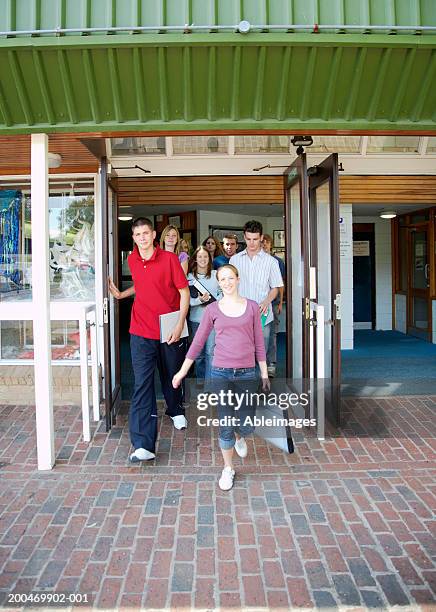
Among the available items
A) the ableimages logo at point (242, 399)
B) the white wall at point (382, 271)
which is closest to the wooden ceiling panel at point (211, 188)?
the ableimages logo at point (242, 399)

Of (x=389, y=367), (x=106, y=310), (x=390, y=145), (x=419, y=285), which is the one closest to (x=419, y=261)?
(x=419, y=285)

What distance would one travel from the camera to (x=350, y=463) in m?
4.11

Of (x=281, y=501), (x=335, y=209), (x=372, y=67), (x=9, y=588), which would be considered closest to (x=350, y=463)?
(x=281, y=501)

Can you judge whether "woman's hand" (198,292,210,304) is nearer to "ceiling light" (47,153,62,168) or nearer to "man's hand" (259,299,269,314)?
"man's hand" (259,299,269,314)

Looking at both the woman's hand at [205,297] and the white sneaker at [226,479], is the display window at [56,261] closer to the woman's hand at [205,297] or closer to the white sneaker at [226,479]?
the woman's hand at [205,297]

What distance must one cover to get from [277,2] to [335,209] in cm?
182

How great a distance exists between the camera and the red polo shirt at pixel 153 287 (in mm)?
4293

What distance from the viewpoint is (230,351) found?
146 inches

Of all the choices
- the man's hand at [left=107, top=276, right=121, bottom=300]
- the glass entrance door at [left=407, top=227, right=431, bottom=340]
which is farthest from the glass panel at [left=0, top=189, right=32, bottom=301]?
the glass entrance door at [left=407, top=227, right=431, bottom=340]

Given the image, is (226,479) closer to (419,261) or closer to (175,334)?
(175,334)

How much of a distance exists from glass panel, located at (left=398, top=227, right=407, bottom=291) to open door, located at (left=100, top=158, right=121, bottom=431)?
23.2ft

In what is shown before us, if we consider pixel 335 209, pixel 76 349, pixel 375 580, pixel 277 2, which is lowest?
pixel 375 580

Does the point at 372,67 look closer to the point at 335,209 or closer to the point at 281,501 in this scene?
the point at 335,209

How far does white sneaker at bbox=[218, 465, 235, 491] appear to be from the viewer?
3684mm
